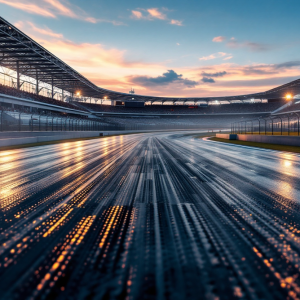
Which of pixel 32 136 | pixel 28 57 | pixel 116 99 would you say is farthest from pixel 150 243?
pixel 116 99

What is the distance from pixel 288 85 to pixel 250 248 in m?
68.5

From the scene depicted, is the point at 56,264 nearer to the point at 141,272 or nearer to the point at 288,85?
the point at 141,272

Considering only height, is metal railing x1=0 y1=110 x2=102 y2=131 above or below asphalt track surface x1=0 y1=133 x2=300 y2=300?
above

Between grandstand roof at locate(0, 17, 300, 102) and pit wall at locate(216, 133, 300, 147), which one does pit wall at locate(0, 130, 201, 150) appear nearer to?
grandstand roof at locate(0, 17, 300, 102)

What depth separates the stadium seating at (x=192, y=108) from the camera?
8606 centimetres

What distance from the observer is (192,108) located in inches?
3752

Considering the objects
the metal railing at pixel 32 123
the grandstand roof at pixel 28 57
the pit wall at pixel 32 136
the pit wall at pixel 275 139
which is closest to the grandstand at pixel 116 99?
the grandstand roof at pixel 28 57

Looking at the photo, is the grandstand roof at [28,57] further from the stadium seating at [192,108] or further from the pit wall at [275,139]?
the pit wall at [275,139]

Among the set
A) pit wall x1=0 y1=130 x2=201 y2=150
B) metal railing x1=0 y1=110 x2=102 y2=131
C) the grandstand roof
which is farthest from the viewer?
the grandstand roof

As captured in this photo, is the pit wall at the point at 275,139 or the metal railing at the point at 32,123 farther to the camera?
the metal railing at the point at 32,123

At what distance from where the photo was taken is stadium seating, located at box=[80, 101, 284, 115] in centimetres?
8606

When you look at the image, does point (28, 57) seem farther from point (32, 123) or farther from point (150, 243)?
point (150, 243)

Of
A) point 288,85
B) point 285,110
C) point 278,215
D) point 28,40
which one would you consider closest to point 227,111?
point 285,110

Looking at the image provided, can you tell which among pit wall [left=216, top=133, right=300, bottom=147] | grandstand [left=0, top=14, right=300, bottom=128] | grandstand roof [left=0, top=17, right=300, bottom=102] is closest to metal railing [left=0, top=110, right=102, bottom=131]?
grandstand roof [left=0, top=17, right=300, bottom=102]
